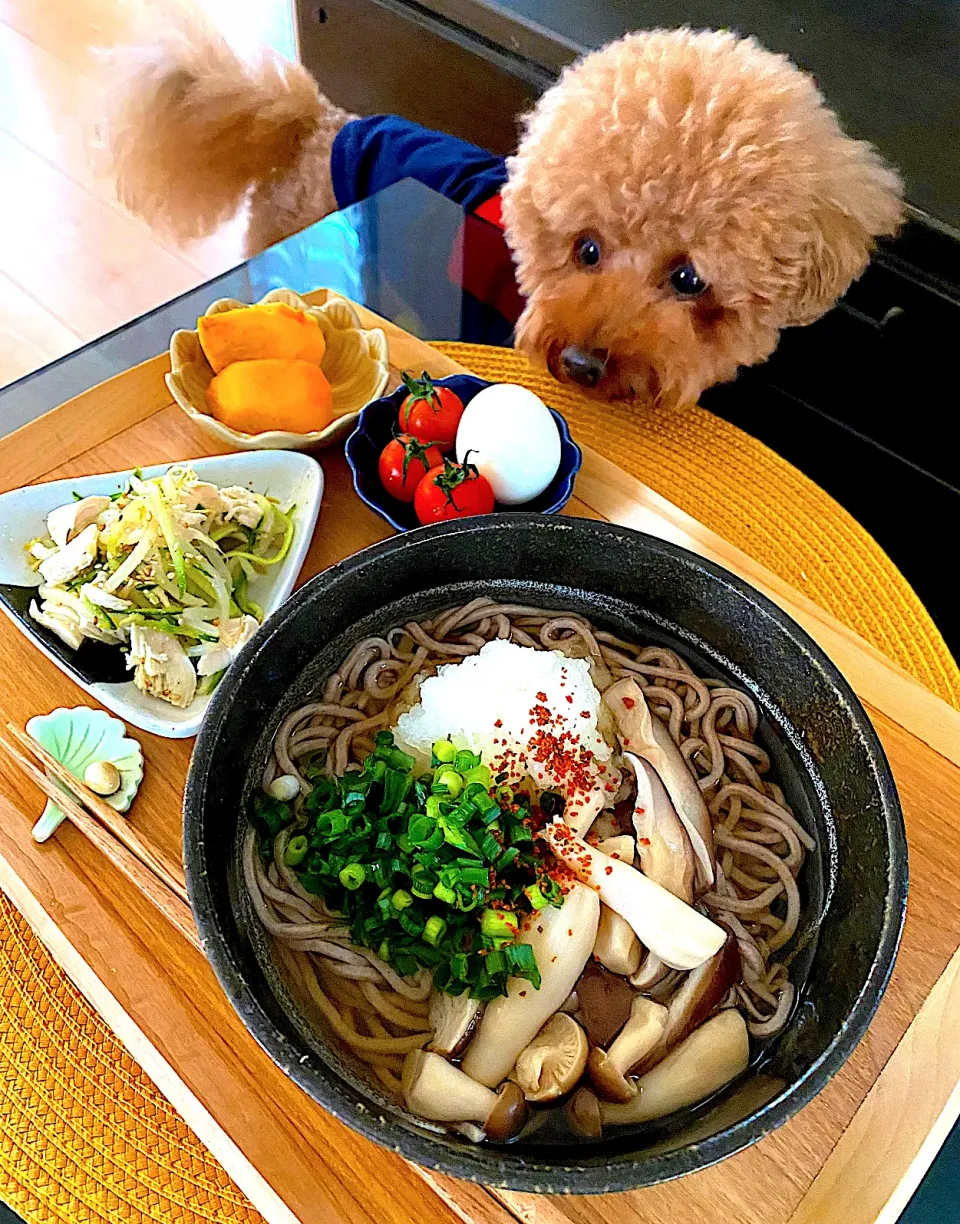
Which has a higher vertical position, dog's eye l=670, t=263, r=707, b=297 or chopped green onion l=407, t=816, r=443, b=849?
dog's eye l=670, t=263, r=707, b=297

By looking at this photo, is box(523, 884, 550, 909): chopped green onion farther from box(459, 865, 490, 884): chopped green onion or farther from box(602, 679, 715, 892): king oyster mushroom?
box(602, 679, 715, 892): king oyster mushroom

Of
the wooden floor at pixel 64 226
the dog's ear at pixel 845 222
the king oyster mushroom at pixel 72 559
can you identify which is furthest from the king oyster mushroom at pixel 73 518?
the wooden floor at pixel 64 226

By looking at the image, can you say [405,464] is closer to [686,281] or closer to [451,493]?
[451,493]

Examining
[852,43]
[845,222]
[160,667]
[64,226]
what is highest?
[852,43]

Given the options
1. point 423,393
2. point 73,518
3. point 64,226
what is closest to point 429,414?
point 423,393

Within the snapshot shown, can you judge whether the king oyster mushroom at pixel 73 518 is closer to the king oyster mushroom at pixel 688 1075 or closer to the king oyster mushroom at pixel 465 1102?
the king oyster mushroom at pixel 465 1102

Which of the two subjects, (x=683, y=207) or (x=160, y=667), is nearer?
(x=160, y=667)

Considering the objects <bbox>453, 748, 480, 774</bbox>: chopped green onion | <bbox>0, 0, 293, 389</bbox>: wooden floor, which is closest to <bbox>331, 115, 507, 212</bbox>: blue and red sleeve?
<bbox>0, 0, 293, 389</bbox>: wooden floor
